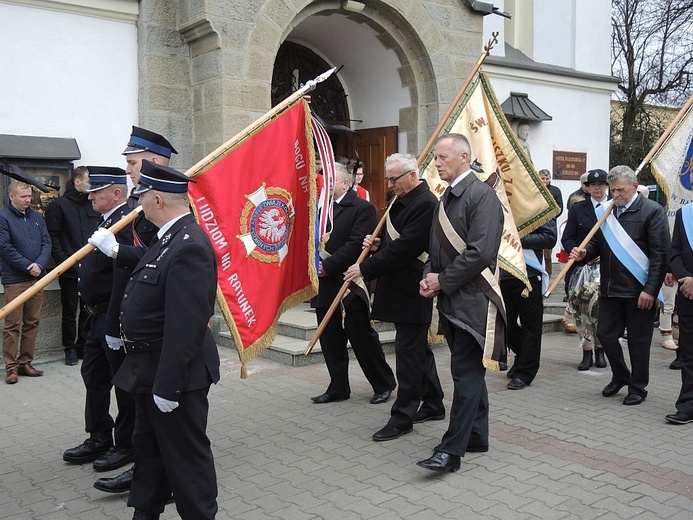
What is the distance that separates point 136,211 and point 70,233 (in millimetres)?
3896

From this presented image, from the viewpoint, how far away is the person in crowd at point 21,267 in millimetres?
7004

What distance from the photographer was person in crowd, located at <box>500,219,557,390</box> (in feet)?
22.2

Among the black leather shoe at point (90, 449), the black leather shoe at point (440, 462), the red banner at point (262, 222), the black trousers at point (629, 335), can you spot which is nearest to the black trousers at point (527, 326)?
the black trousers at point (629, 335)

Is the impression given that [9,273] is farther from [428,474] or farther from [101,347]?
[428,474]

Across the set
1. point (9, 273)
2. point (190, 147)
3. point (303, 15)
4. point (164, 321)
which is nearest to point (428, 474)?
point (164, 321)

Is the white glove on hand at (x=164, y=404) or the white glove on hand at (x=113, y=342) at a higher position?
the white glove on hand at (x=113, y=342)

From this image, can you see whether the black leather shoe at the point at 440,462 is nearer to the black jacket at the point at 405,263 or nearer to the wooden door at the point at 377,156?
the black jacket at the point at 405,263

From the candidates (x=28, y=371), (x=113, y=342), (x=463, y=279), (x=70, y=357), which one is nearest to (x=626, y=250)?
(x=463, y=279)

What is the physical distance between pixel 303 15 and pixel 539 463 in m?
6.30

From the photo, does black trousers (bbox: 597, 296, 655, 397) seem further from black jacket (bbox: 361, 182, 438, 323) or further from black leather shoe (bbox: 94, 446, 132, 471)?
black leather shoe (bbox: 94, 446, 132, 471)

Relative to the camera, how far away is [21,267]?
7.02m

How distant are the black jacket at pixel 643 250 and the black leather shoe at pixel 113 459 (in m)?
4.15

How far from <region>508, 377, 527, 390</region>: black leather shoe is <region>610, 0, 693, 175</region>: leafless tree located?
1883cm

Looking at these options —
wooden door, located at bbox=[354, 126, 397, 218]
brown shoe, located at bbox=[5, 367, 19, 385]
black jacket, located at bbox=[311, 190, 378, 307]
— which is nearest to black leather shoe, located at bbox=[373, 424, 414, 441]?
black jacket, located at bbox=[311, 190, 378, 307]
